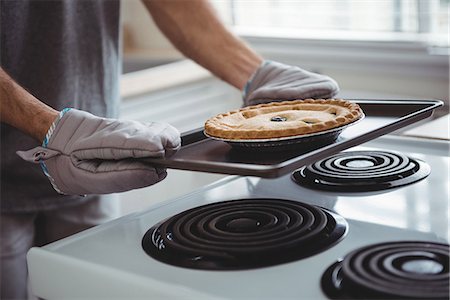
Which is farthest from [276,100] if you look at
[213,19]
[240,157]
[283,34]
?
[283,34]

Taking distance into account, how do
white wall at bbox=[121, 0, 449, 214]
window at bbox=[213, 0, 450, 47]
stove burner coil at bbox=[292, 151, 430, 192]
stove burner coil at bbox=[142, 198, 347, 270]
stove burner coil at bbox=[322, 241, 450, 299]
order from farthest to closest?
1. window at bbox=[213, 0, 450, 47]
2. white wall at bbox=[121, 0, 449, 214]
3. stove burner coil at bbox=[292, 151, 430, 192]
4. stove burner coil at bbox=[142, 198, 347, 270]
5. stove burner coil at bbox=[322, 241, 450, 299]

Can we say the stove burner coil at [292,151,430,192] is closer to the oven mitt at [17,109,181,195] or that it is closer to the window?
the oven mitt at [17,109,181,195]

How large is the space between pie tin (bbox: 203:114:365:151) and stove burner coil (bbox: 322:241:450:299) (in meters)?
0.19

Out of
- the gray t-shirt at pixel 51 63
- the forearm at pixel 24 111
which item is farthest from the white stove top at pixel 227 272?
the gray t-shirt at pixel 51 63

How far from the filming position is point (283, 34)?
109 inches

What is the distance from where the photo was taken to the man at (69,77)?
1371 millimetres

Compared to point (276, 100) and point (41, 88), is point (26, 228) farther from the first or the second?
point (276, 100)

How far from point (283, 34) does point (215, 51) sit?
1.20 meters

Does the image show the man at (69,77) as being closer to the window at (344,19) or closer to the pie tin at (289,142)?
the pie tin at (289,142)

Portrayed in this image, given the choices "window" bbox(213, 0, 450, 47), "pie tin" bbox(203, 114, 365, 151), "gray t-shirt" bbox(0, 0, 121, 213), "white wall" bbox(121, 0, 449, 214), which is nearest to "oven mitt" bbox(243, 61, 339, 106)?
"pie tin" bbox(203, 114, 365, 151)

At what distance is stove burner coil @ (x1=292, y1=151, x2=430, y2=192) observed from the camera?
3.62 ft

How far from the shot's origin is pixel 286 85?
52.2 inches

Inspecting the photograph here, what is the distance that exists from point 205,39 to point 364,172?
0.63 meters

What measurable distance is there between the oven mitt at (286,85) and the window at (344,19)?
1129 mm
